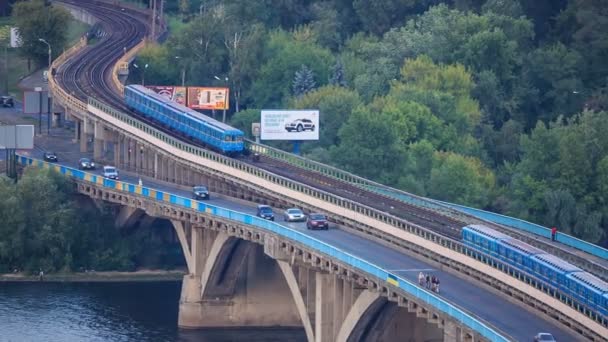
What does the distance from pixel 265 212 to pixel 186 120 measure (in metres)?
27.8

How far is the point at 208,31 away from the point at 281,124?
36475 millimetres

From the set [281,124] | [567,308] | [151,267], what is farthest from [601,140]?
[567,308]

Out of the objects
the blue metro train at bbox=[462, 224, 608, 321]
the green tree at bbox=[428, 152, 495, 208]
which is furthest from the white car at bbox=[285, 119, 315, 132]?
the blue metro train at bbox=[462, 224, 608, 321]

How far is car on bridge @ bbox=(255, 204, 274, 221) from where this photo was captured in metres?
119

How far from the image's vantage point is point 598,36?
168m

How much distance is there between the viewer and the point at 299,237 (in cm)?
10712

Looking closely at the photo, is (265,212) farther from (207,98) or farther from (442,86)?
(442,86)

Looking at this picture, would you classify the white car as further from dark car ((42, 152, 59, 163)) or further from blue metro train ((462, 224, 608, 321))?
blue metro train ((462, 224, 608, 321))

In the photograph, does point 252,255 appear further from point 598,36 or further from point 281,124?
point 598,36

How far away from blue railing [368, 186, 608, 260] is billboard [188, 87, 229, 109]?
41.1 m

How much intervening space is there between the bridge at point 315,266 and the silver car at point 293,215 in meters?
1.92

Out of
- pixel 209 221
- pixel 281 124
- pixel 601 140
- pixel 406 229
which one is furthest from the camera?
pixel 281 124

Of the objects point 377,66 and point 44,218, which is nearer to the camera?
point 44,218

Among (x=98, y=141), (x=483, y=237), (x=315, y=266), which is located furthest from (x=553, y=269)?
(x=98, y=141)
